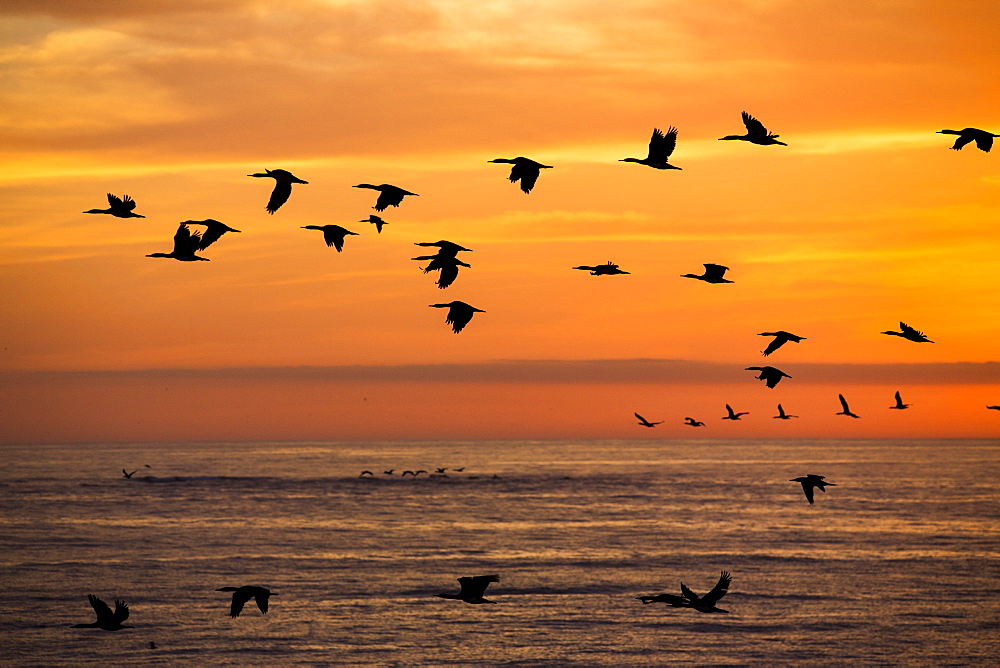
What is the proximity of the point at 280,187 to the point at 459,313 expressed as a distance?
15.0 feet

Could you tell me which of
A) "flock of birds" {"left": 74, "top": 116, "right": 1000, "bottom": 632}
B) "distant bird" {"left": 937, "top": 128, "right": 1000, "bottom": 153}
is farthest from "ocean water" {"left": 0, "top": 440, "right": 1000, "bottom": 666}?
"distant bird" {"left": 937, "top": 128, "right": 1000, "bottom": 153}

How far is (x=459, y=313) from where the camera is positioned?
2345 centimetres

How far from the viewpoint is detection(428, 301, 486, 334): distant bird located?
23109mm

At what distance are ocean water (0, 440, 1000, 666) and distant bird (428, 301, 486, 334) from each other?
28108 mm

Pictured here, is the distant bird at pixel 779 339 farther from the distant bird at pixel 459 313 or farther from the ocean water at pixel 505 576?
the ocean water at pixel 505 576

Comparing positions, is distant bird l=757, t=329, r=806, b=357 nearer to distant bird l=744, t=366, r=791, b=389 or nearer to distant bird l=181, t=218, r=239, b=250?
distant bird l=744, t=366, r=791, b=389

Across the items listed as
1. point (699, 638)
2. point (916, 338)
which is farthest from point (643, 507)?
point (916, 338)

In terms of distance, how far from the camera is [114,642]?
5134 cm

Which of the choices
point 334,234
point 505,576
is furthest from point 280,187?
point 505,576

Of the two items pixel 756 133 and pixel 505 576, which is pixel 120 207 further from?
pixel 505 576

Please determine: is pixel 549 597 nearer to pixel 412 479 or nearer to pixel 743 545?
pixel 743 545

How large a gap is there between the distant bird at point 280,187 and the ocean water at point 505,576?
29821mm

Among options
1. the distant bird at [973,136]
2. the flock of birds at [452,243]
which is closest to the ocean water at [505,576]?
the flock of birds at [452,243]

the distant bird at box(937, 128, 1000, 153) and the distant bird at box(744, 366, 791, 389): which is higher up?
the distant bird at box(937, 128, 1000, 153)
